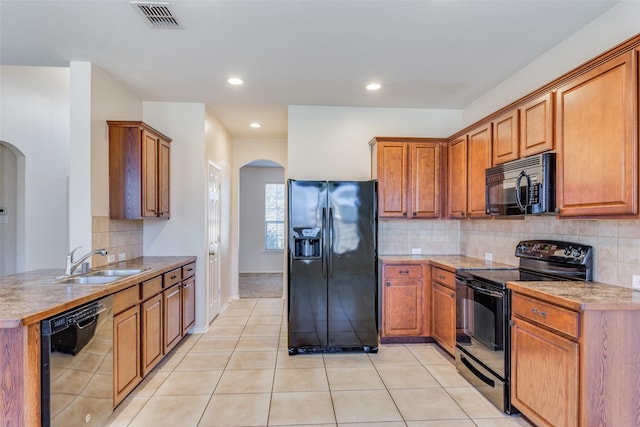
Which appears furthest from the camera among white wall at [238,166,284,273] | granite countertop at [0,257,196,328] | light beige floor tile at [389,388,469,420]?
white wall at [238,166,284,273]

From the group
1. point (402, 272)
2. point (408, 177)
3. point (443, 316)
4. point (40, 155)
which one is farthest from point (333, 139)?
point (40, 155)

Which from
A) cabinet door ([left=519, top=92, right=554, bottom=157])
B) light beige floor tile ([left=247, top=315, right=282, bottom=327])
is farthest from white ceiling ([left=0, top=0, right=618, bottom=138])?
light beige floor tile ([left=247, top=315, right=282, bottom=327])

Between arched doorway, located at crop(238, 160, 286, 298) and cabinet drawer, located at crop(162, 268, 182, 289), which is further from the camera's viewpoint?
arched doorway, located at crop(238, 160, 286, 298)

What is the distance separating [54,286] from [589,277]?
11.8 ft

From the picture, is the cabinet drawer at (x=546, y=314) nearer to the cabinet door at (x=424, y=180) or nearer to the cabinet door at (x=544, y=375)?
the cabinet door at (x=544, y=375)

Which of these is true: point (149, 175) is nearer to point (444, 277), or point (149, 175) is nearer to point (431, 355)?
point (444, 277)

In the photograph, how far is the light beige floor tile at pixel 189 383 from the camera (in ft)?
8.87

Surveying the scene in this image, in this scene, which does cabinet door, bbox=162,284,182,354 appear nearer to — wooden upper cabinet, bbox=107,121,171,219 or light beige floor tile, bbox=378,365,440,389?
wooden upper cabinet, bbox=107,121,171,219

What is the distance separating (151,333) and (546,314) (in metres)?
2.87

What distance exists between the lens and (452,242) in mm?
4305

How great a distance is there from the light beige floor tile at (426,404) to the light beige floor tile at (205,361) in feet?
5.19

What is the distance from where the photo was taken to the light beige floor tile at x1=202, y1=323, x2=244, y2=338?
403cm

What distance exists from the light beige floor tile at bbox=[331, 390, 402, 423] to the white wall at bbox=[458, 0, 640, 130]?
9.31 feet

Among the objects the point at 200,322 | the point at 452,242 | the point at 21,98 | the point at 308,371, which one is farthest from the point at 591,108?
the point at 21,98
